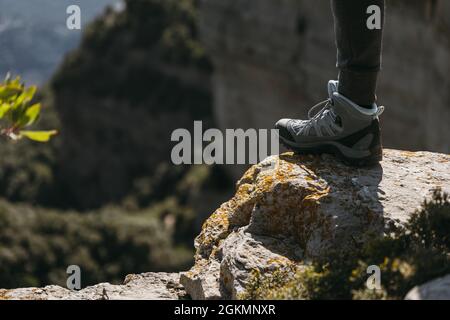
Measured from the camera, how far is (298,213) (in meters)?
4.36

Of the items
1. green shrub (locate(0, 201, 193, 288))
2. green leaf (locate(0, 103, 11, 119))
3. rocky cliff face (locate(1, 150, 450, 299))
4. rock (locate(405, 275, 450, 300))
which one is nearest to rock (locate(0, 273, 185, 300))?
rocky cliff face (locate(1, 150, 450, 299))

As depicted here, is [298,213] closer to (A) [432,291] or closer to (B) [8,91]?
(A) [432,291]

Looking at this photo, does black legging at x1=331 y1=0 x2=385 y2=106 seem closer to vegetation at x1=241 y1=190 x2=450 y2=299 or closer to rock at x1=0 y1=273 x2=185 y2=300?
vegetation at x1=241 y1=190 x2=450 y2=299

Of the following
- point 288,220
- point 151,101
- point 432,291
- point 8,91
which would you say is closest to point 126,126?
point 151,101

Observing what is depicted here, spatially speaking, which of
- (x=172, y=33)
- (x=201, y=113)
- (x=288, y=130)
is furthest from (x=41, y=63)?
(x=172, y=33)

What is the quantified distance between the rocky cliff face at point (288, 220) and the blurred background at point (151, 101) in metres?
1.53

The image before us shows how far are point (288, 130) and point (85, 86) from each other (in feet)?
141

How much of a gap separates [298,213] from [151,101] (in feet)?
131

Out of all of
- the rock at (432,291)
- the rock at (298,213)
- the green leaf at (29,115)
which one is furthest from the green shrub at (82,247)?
the rock at (432,291)

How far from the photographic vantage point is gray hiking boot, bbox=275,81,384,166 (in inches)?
180

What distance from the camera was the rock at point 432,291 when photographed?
3.44m

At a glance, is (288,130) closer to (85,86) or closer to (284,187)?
(284,187)

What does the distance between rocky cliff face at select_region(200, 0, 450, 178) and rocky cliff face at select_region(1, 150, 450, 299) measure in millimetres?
11264

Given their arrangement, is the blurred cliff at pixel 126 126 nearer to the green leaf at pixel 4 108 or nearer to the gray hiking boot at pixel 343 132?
the gray hiking boot at pixel 343 132
